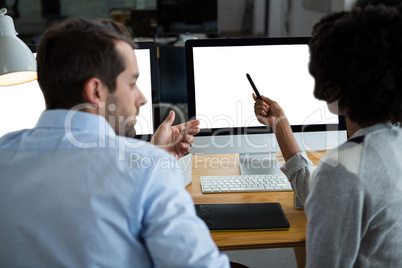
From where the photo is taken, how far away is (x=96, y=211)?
670mm

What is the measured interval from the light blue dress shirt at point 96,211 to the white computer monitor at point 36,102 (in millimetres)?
615

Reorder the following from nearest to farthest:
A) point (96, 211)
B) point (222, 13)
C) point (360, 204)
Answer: point (96, 211) < point (360, 204) < point (222, 13)

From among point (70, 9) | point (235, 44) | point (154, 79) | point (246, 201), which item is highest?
point (70, 9)

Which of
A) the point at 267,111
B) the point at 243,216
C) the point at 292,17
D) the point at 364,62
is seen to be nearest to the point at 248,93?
the point at 267,111

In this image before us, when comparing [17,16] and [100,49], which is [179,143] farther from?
[17,16]

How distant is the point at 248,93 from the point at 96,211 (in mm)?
802

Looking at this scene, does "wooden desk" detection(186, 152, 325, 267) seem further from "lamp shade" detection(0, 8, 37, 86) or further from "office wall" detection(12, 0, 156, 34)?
"office wall" detection(12, 0, 156, 34)

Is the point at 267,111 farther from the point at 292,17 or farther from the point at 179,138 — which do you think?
the point at 292,17

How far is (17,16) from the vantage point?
566cm

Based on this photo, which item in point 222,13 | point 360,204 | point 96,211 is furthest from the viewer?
point 222,13

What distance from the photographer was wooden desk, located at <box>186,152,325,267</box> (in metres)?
1.03

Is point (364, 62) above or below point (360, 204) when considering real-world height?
above

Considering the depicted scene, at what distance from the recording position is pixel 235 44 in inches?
51.7

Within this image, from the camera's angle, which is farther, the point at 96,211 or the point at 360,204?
the point at 360,204
